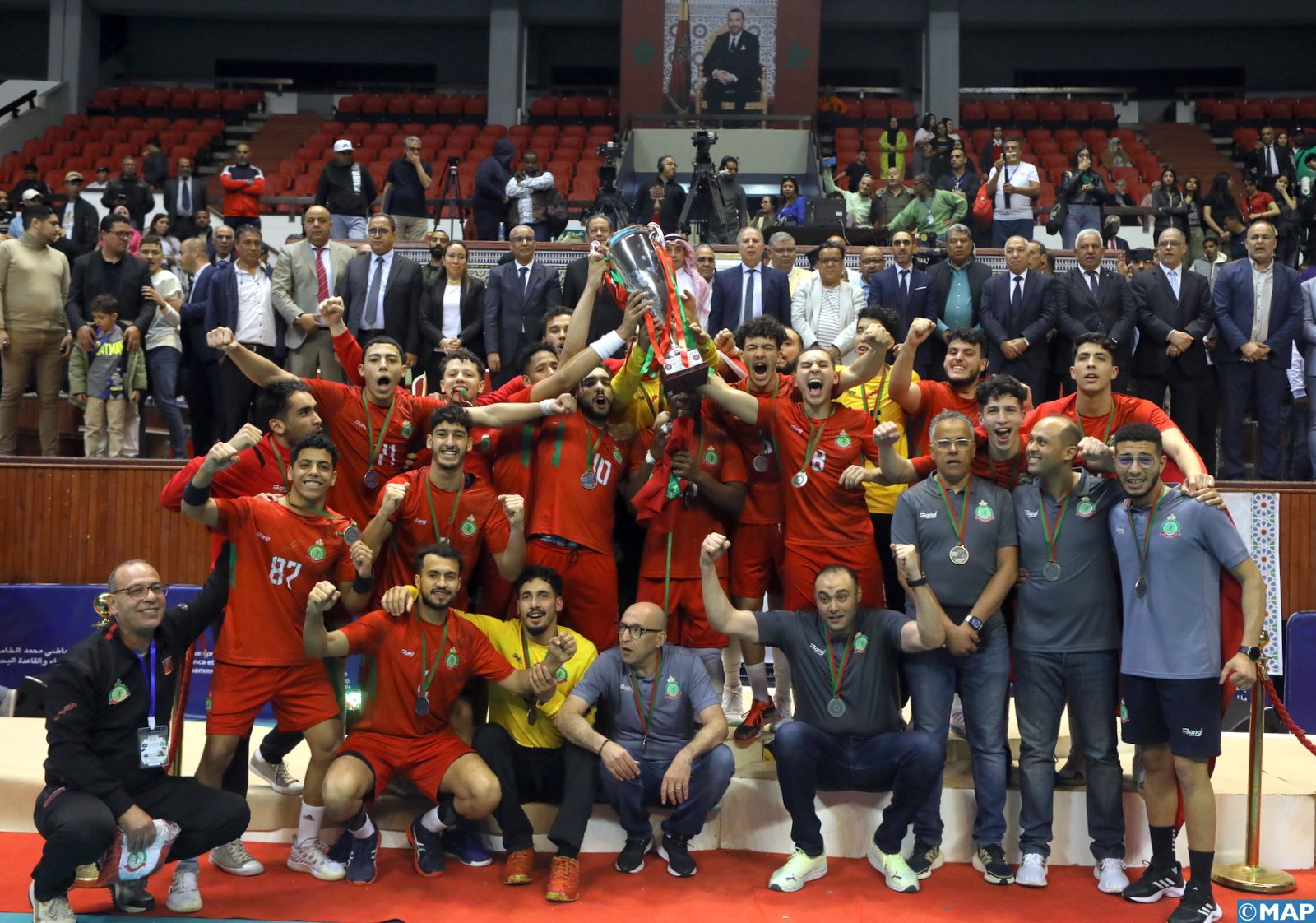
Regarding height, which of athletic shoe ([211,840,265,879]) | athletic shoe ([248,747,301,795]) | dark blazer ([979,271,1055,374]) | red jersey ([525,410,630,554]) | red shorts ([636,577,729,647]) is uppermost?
dark blazer ([979,271,1055,374])

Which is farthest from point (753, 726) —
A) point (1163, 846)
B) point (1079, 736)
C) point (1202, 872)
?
point (1202, 872)

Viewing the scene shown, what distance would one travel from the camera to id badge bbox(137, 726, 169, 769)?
4.77m

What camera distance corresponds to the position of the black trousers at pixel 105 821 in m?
4.47

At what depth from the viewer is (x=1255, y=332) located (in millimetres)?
8406

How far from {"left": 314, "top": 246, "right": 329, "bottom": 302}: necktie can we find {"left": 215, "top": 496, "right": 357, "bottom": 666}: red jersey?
→ 3999mm

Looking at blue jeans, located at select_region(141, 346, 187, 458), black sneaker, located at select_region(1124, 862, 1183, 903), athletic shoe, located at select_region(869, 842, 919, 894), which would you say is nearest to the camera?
black sneaker, located at select_region(1124, 862, 1183, 903)

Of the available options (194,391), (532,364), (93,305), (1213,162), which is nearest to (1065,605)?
(532,364)

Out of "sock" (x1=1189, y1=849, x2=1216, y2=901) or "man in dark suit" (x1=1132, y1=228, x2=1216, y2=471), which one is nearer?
"sock" (x1=1189, y1=849, x2=1216, y2=901)

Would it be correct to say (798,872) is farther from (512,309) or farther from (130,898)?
(512,309)

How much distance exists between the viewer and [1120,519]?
5.16 m

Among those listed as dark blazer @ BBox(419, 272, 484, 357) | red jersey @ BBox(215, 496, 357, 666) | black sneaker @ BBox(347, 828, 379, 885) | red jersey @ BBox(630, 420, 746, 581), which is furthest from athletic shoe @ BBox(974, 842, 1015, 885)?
dark blazer @ BBox(419, 272, 484, 357)

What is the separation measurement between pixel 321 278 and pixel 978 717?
566 centimetres

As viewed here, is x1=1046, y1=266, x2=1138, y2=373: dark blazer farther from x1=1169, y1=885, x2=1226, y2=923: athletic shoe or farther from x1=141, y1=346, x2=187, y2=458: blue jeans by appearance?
x1=141, y1=346, x2=187, y2=458: blue jeans

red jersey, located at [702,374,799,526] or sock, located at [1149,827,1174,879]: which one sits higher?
red jersey, located at [702,374,799,526]
